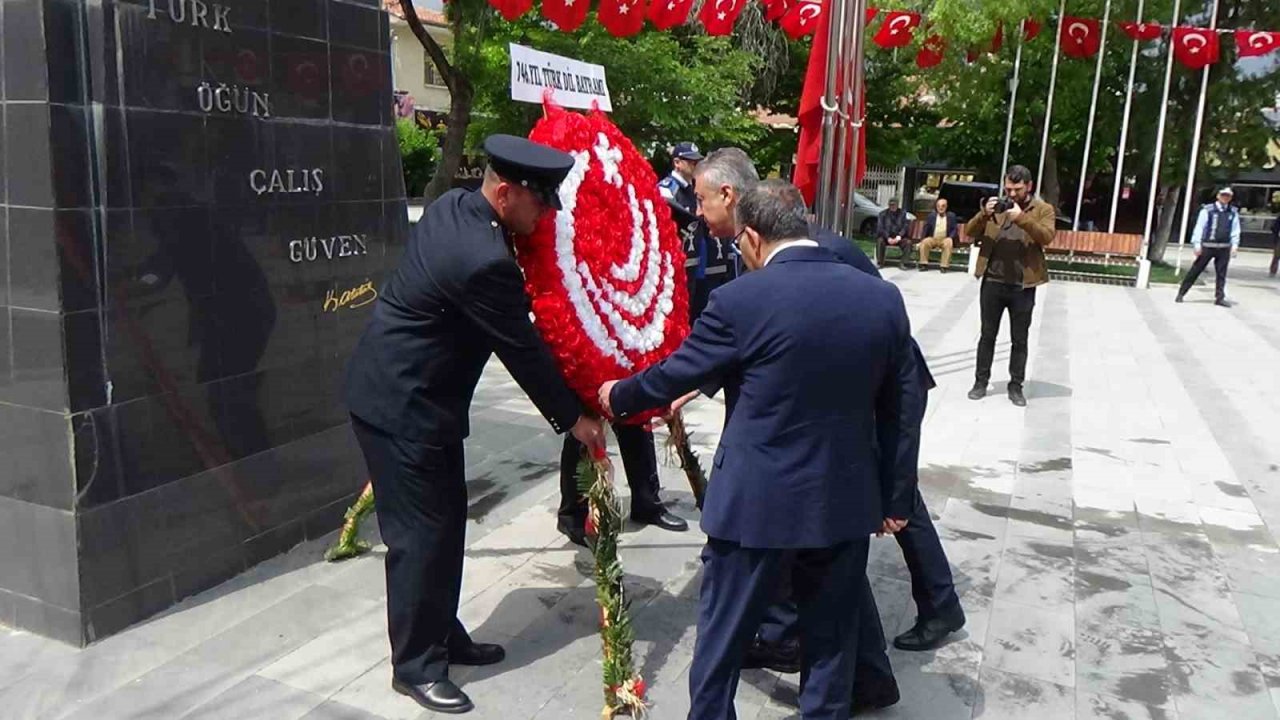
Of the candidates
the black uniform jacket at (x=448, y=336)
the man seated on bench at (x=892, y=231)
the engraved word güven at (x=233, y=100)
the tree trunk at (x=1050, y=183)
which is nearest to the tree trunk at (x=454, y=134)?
the man seated on bench at (x=892, y=231)

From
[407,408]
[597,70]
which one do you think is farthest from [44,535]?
[597,70]

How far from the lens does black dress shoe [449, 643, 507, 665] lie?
327 centimetres

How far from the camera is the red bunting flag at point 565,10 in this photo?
7.64 meters

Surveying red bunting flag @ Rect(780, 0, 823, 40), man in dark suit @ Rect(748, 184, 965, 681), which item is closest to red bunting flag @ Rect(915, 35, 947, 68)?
red bunting flag @ Rect(780, 0, 823, 40)

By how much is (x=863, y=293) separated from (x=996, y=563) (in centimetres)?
242

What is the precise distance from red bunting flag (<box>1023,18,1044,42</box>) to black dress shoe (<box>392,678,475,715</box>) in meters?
16.6

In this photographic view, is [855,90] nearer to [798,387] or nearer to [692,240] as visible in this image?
[692,240]

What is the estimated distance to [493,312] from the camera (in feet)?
8.89

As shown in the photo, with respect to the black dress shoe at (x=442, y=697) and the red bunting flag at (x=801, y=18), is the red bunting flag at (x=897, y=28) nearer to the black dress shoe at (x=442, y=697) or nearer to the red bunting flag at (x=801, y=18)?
the red bunting flag at (x=801, y=18)

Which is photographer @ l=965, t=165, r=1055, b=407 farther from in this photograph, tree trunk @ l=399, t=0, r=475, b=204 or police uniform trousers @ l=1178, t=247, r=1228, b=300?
tree trunk @ l=399, t=0, r=475, b=204

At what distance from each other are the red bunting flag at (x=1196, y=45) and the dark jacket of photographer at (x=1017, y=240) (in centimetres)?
1029

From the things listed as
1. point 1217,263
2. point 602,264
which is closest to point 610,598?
point 602,264

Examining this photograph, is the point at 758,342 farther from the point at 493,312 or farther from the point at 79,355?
the point at 79,355

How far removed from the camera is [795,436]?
97.4 inches
